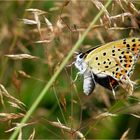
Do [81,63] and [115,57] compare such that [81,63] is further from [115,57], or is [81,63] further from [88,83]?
[115,57]

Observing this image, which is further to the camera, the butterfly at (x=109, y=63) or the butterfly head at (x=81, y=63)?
the butterfly head at (x=81, y=63)

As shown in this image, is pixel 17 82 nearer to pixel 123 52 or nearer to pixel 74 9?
pixel 123 52

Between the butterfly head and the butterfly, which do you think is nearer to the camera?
the butterfly

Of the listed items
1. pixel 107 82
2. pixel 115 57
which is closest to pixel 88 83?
pixel 107 82

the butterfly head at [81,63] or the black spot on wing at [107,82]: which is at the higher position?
the butterfly head at [81,63]

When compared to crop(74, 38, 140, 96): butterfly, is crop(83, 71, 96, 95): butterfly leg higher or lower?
lower

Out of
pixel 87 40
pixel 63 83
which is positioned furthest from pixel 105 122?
pixel 87 40

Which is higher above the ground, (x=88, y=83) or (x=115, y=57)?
(x=115, y=57)
